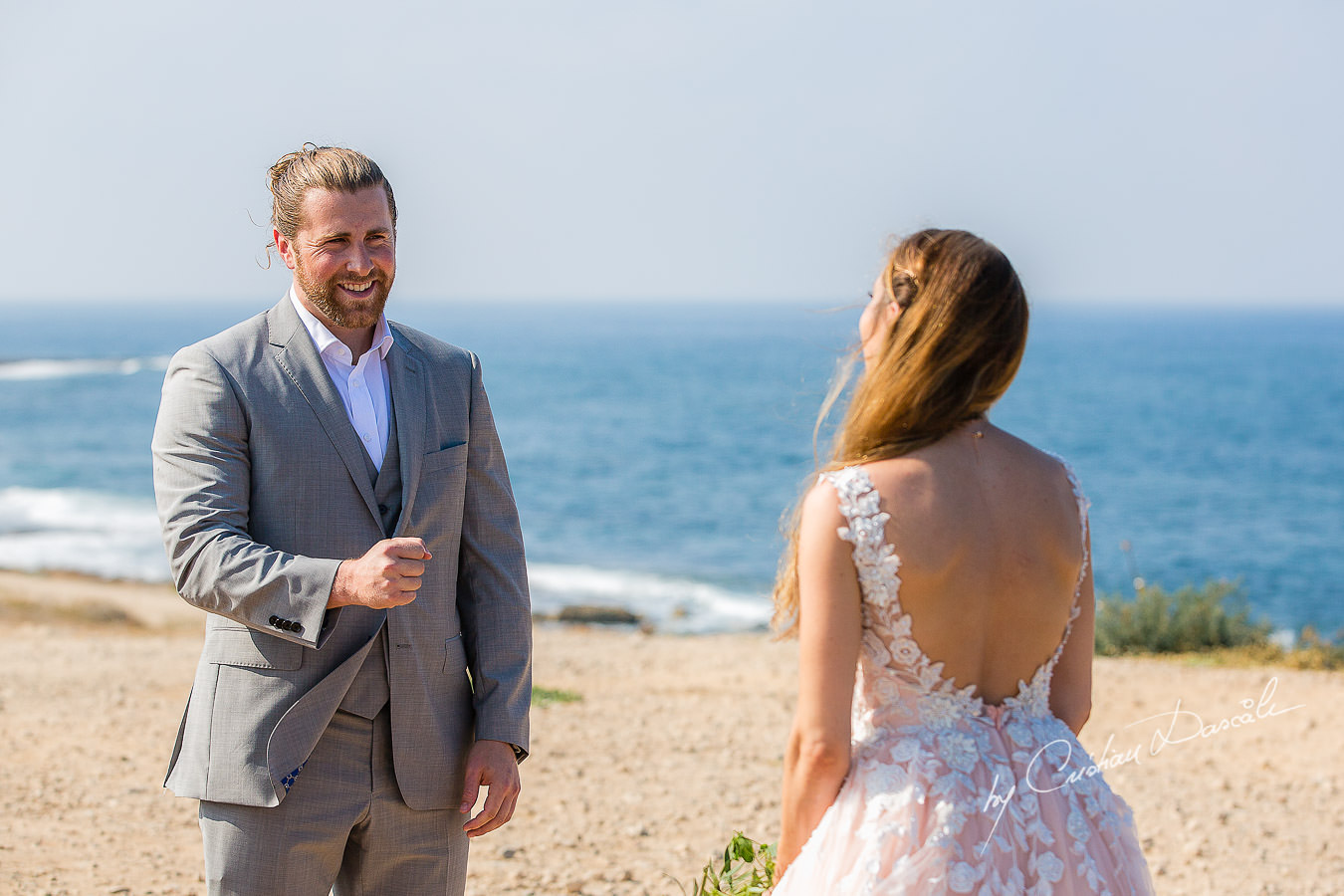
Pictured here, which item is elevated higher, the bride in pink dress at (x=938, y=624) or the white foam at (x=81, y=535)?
the bride in pink dress at (x=938, y=624)

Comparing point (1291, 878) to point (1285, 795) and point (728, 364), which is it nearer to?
point (1285, 795)

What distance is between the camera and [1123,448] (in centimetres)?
5200

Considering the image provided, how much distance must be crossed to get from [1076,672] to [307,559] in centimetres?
160

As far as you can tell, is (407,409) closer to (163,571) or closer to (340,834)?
(340,834)

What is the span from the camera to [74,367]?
285 ft

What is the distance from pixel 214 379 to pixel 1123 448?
54.3m

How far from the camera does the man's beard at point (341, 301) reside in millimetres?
2525

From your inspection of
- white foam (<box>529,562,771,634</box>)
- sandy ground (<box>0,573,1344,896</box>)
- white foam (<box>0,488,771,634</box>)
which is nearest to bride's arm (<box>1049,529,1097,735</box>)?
sandy ground (<box>0,573,1344,896</box>)

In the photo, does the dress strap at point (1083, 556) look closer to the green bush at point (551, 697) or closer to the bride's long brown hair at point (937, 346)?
the bride's long brown hair at point (937, 346)

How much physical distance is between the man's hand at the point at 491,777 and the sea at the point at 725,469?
900mm

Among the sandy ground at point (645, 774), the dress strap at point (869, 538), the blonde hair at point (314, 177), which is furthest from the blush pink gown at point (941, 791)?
the sandy ground at point (645, 774)

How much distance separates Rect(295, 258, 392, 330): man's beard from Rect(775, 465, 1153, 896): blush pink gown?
1.16 metres

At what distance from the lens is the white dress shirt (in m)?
2.54

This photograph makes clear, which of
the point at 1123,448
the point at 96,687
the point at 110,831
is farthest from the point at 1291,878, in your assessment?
the point at 1123,448
